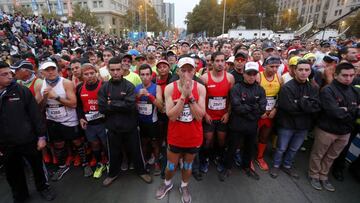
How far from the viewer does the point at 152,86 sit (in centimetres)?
390

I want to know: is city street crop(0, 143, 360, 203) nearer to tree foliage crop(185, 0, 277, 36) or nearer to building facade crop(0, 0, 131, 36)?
tree foliage crop(185, 0, 277, 36)

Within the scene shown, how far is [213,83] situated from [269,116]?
136cm

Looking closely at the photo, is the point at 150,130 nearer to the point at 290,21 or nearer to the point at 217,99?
the point at 217,99

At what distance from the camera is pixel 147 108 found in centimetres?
386

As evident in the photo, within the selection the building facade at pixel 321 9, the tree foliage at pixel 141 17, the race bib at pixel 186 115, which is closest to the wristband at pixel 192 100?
the race bib at pixel 186 115

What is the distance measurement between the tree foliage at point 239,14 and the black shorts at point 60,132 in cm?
6116

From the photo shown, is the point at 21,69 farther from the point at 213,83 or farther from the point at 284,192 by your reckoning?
the point at 284,192

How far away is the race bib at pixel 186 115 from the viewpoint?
2.99 m

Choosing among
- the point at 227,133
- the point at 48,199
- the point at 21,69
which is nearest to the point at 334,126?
the point at 227,133

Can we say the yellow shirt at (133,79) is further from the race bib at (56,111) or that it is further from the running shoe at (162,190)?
the running shoe at (162,190)

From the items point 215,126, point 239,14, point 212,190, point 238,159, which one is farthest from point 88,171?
point 239,14

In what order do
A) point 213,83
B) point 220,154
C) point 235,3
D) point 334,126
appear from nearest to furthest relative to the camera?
point 334,126 → point 213,83 → point 220,154 → point 235,3

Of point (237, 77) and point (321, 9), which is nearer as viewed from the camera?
point (237, 77)

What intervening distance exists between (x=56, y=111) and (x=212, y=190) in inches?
131
